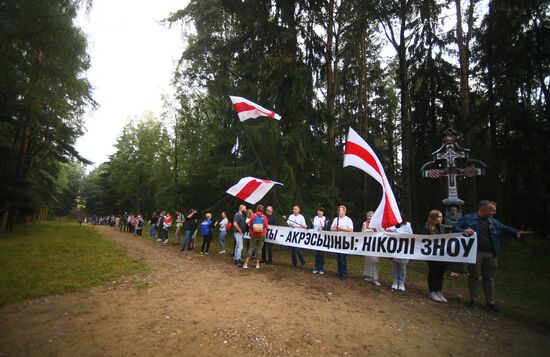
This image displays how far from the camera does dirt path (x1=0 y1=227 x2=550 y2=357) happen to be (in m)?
4.04

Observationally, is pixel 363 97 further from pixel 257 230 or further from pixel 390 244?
pixel 390 244

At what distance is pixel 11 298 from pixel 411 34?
58.7 ft

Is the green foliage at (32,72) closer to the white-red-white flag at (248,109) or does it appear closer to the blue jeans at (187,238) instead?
the white-red-white flag at (248,109)

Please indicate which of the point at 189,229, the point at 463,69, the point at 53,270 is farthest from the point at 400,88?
the point at 53,270

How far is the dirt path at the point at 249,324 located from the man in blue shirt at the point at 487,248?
1.72ft

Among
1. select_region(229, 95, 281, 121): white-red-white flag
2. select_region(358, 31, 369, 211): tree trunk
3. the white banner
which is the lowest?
the white banner

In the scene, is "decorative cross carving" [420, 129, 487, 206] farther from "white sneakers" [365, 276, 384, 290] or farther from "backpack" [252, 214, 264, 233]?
"backpack" [252, 214, 264, 233]

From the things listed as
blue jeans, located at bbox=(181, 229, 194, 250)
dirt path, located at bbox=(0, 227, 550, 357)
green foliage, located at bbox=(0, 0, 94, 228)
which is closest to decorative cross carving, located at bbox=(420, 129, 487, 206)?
dirt path, located at bbox=(0, 227, 550, 357)

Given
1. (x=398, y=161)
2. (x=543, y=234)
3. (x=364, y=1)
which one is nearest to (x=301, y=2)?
(x=364, y=1)

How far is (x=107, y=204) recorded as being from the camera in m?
61.9

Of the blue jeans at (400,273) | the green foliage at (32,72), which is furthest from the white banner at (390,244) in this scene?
the green foliage at (32,72)

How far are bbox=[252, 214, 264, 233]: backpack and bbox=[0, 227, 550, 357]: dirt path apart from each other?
226 cm

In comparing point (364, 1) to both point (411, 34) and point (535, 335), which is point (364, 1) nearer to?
point (411, 34)

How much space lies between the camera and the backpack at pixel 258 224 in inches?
364
